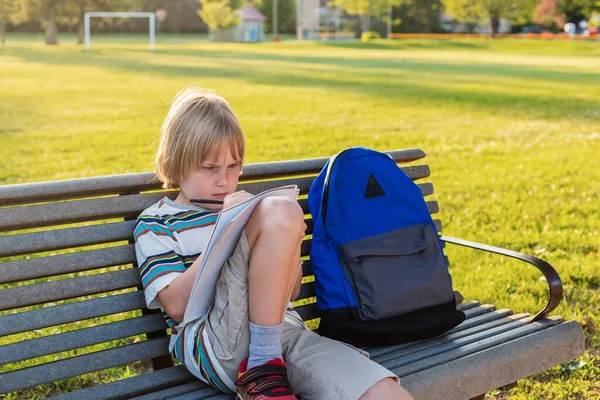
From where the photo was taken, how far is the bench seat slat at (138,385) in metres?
2.69

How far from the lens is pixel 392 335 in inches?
123

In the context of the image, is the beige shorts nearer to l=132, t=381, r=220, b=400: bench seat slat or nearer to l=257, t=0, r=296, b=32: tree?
l=132, t=381, r=220, b=400: bench seat slat

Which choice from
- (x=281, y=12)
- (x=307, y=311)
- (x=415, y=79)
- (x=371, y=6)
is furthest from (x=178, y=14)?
(x=307, y=311)

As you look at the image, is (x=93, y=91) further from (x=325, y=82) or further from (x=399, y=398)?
(x=399, y=398)

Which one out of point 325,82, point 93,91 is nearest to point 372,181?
point 93,91

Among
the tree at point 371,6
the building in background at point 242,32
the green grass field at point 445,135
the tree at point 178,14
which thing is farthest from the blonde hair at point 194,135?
the tree at point 178,14

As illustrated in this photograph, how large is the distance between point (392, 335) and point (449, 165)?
6.57m

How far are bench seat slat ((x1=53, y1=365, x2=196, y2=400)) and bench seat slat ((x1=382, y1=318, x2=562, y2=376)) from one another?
27.9 inches

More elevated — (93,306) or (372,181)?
(372,181)

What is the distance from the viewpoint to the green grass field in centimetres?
542

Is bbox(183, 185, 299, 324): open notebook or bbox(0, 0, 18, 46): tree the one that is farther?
bbox(0, 0, 18, 46): tree

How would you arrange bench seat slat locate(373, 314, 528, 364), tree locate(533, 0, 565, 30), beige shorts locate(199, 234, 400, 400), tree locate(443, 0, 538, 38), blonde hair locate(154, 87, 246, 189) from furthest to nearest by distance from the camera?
tree locate(533, 0, 565, 30)
tree locate(443, 0, 538, 38)
bench seat slat locate(373, 314, 528, 364)
blonde hair locate(154, 87, 246, 189)
beige shorts locate(199, 234, 400, 400)

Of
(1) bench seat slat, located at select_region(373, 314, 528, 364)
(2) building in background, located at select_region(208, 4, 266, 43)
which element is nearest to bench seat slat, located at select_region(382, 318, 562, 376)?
(1) bench seat slat, located at select_region(373, 314, 528, 364)

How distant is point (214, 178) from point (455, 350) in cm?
109
